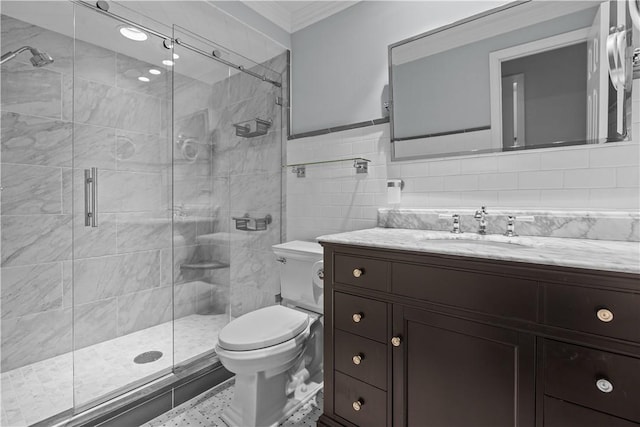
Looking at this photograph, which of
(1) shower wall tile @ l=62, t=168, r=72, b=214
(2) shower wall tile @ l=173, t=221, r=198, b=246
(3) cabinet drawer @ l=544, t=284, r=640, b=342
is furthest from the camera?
(2) shower wall tile @ l=173, t=221, r=198, b=246

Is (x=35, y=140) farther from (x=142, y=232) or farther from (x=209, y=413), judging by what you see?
(x=209, y=413)

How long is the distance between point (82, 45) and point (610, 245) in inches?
111

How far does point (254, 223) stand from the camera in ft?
7.85

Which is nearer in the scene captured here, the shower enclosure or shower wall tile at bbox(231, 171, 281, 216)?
the shower enclosure

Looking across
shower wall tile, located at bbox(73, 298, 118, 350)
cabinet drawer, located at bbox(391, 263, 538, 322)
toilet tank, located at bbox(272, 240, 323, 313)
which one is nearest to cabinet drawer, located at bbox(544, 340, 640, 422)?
cabinet drawer, located at bbox(391, 263, 538, 322)

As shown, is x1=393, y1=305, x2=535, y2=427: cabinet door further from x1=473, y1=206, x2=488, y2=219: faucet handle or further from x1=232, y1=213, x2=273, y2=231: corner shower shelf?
x1=232, y1=213, x2=273, y2=231: corner shower shelf

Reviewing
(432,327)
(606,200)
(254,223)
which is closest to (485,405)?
(432,327)

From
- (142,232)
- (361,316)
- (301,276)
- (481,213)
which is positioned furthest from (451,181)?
(142,232)

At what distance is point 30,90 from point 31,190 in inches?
24.4

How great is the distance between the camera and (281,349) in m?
1.48

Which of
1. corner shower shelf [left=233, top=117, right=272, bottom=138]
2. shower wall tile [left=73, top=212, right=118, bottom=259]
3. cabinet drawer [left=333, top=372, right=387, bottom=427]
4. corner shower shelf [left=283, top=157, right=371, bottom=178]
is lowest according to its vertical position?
cabinet drawer [left=333, top=372, right=387, bottom=427]

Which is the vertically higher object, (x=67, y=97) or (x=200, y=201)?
(x=67, y=97)

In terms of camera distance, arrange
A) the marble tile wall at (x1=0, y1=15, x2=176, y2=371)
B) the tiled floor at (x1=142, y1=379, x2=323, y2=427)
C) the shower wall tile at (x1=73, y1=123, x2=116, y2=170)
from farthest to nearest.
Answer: the shower wall tile at (x1=73, y1=123, x2=116, y2=170)
the marble tile wall at (x1=0, y1=15, x2=176, y2=371)
the tiled floor at (x1=142, y1=379, x2=323, y2=427)

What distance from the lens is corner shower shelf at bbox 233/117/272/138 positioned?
91.5 inches
